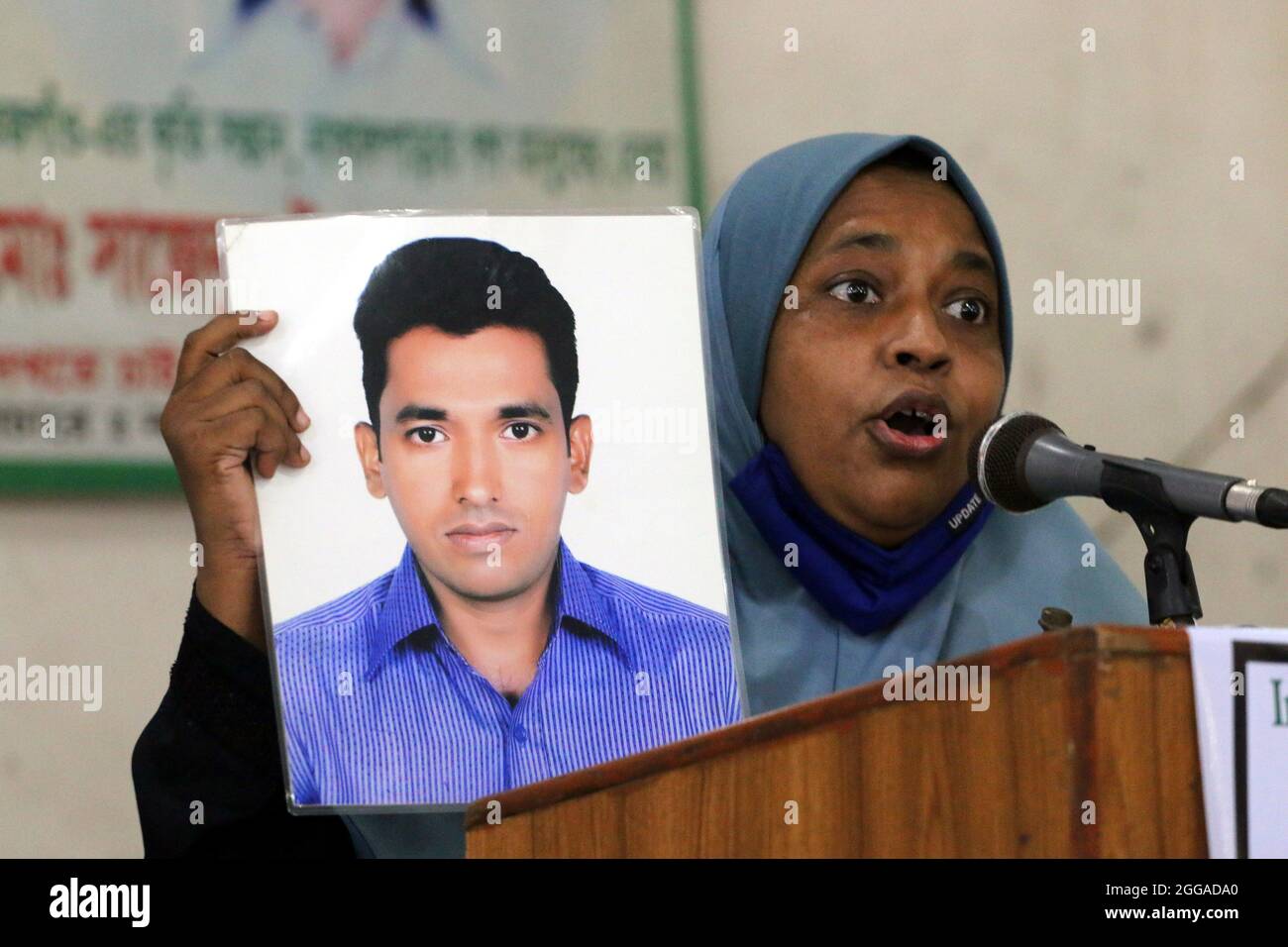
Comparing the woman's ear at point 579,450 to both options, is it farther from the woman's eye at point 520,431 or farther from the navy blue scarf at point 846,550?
the navy blue scarf at point 846,550

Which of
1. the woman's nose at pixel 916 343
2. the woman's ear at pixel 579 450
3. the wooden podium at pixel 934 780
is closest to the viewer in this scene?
the wooden podium at pixel 934 780

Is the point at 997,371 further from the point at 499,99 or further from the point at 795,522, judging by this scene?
the point at 499,99

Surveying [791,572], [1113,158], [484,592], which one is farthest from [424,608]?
[1113,158]

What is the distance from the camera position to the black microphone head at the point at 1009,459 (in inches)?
48.6

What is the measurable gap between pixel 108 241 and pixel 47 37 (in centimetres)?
27

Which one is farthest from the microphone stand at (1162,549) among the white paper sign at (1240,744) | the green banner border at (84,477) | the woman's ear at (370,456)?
the green banner border at (84,477)

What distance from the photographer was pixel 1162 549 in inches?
44.4

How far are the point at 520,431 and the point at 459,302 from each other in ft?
0.44

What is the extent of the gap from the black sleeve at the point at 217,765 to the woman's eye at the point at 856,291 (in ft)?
2.27

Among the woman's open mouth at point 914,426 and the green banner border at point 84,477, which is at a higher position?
the green banner border at point 84,477

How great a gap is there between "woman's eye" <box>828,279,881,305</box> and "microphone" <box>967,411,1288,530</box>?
46cm

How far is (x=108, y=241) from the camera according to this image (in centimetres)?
212

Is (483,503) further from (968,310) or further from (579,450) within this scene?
(968,310)

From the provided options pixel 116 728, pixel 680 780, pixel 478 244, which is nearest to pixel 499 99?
pixel 478 244
